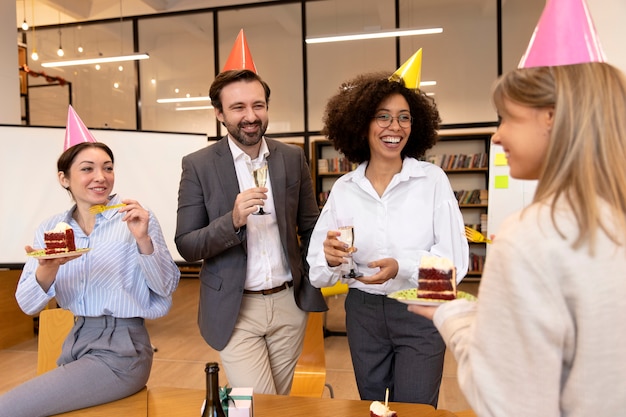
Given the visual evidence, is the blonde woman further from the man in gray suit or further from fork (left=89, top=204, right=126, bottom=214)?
fork (left=89, top=204, right=126, bottom=214)

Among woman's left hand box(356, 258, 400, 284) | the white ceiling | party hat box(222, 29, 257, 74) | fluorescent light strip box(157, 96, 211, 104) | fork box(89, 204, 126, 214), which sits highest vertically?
the white ceiling

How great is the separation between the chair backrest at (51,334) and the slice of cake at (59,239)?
0.52 metres

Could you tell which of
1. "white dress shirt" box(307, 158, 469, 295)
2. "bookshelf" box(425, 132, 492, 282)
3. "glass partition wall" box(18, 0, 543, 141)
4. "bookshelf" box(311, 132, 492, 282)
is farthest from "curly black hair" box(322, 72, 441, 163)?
"bookshelf" box(425, 132, 492, 282)

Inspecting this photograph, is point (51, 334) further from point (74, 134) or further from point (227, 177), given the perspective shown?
point (227, 177)

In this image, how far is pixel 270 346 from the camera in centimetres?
215

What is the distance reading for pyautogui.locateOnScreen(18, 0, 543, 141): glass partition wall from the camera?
7.96 metres

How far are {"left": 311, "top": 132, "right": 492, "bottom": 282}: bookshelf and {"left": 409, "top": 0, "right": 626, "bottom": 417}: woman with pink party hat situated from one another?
7.15 m

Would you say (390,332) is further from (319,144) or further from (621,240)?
(319,144)

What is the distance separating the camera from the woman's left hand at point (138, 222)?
75.6 inches

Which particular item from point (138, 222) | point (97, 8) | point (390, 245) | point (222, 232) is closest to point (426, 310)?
point (390, 245)

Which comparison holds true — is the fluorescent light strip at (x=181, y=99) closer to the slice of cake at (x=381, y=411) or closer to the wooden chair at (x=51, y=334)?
the wooden chair at (x=51, y=334)

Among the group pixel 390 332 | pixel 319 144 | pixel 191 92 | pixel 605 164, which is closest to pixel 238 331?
pixel 390 332

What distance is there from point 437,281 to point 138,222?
48.6 inches

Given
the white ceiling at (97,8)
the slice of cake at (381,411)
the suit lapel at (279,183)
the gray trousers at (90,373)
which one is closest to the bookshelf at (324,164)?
the white ceiling at (97,8)
